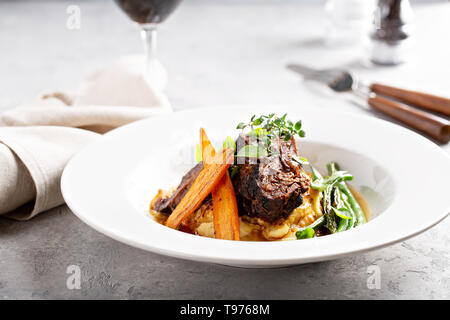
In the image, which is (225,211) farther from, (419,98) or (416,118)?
(419,98)

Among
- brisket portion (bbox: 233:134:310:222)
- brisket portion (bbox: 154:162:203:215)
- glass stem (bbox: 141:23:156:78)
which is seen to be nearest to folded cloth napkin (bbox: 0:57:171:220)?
glass stem (bbox: 141:23:156:78)

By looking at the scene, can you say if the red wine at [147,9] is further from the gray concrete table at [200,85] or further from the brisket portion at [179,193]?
the brisket portion at [179,193]

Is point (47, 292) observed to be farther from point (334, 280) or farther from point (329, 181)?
point (329, 181)

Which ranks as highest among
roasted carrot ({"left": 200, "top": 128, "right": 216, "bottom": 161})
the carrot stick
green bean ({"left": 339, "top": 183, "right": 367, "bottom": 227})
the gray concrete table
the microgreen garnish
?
the microgreen garnish

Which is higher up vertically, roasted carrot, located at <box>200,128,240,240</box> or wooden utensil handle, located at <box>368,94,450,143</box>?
roasted carrot, located at <box>200,128,240,240</box>

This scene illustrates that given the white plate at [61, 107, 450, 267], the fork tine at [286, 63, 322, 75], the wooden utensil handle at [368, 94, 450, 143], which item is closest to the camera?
the white plate at [61, 107, 450, 267]

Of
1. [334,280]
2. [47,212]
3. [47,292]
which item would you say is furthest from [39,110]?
[334,280]

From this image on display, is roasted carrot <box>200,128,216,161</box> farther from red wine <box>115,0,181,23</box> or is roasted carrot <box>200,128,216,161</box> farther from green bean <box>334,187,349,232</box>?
red wine <box>115,0,181,23</box>
